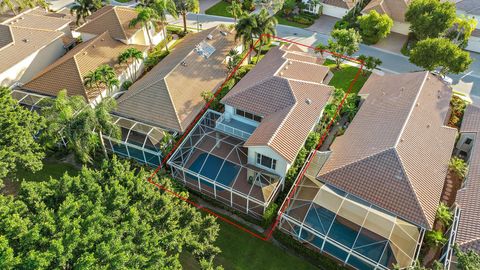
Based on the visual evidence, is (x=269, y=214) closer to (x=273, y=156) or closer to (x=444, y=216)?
(x=273, y=156)

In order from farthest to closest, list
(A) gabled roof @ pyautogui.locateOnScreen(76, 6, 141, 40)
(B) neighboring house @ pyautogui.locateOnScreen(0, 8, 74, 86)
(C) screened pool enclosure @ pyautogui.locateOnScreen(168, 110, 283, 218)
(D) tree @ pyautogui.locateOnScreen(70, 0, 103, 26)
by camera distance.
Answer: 1. (D) tree @ pyautogui.locateOnScreen(70, 0, 103, 26)
2. (A) gabled roof @ pyautogui.locateOnScreen(76, 6, 141, 40)
3. (B) neighboring house @ pyautogui.locateOnScreen(0, 8, 74, 86)
4. (C) screened pool enclosure @ pyautogui.locateOnScreen(168, 110, 283, 218)

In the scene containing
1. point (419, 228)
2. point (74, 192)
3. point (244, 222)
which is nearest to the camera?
point (74, 192)

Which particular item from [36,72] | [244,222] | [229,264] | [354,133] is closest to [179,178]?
[244,222]

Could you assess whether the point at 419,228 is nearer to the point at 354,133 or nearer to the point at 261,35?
the point at 354,133

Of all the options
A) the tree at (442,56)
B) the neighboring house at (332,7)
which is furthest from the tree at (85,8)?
the tree at (442,56)

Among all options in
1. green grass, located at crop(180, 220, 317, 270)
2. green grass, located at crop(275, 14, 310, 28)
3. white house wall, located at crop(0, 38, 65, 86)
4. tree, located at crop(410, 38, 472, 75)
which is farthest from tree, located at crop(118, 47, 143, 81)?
tree, located at crop(410, 38, 472, 75)

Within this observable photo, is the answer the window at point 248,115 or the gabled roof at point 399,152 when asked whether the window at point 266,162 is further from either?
the window at point 248,115

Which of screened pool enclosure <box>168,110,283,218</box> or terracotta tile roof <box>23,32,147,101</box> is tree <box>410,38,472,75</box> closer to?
screened pool enclosure <box>168,110,283,218</box>
